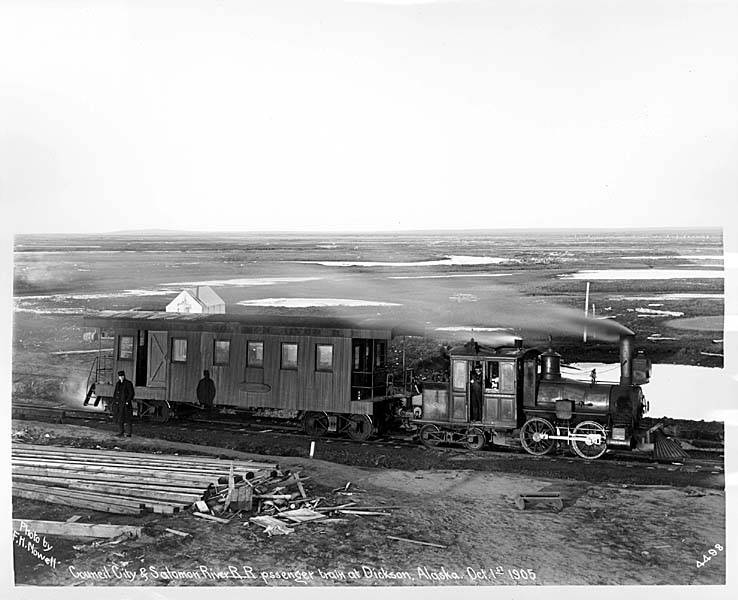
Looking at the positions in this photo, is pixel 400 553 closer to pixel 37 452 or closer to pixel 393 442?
pixel 393 442

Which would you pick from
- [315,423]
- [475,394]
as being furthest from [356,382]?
[475,394]

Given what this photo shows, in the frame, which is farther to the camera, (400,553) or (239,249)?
(239,249)

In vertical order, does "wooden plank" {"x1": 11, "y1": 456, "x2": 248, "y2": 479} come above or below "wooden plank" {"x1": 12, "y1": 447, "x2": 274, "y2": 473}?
below

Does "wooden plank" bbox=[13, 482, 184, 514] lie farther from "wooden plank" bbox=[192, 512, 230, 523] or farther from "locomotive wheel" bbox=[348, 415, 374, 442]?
"locomotive wheel" bbox=[348, 415, 374, 442]

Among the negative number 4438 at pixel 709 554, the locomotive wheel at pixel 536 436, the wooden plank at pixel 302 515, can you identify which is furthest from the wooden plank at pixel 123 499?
the negative number 4438 at pixel 709 554

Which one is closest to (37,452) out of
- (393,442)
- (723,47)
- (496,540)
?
(393,442)

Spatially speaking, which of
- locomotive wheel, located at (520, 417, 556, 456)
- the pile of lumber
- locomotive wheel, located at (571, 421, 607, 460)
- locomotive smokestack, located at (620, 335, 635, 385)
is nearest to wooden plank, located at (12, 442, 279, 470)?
the pile of lumber

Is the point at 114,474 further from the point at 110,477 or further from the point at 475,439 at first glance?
the point at 475,439

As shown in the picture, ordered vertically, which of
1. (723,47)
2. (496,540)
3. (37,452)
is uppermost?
(723,47)
